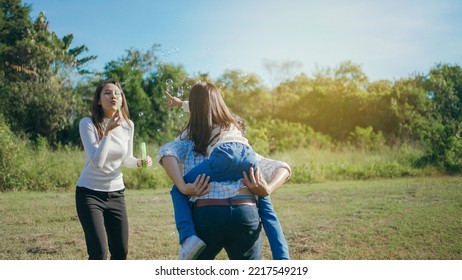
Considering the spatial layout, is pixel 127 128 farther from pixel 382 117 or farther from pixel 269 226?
pixel 382 117

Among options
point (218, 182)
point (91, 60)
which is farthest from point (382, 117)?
point (218, 182)

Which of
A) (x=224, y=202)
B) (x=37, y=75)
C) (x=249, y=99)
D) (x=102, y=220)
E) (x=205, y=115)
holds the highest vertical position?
(x=37, y=75)

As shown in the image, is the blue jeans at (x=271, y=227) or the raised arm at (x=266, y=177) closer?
the raised arm at (x=266, y=177)

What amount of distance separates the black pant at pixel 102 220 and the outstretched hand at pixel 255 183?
3.58 ft

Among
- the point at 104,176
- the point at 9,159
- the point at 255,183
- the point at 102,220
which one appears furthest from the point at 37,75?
the point at 255,183

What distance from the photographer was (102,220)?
10.4 feet

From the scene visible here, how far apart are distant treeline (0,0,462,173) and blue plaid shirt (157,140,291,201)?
6.25 ft

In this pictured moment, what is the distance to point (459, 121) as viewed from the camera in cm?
796

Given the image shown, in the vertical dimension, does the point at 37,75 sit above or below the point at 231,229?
above

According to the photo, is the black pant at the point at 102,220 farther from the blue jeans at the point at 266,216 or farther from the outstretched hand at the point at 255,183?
the outstretched hand at the point at 255,183

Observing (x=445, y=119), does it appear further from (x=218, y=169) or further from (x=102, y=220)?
(x=218, y=169)

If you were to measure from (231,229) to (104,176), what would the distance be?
1.12 metres

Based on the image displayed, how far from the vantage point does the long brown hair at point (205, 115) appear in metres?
2.51

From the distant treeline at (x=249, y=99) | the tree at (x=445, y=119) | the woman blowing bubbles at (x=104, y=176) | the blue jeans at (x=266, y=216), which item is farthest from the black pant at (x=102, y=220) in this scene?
the tree at (x=445, y=119)
